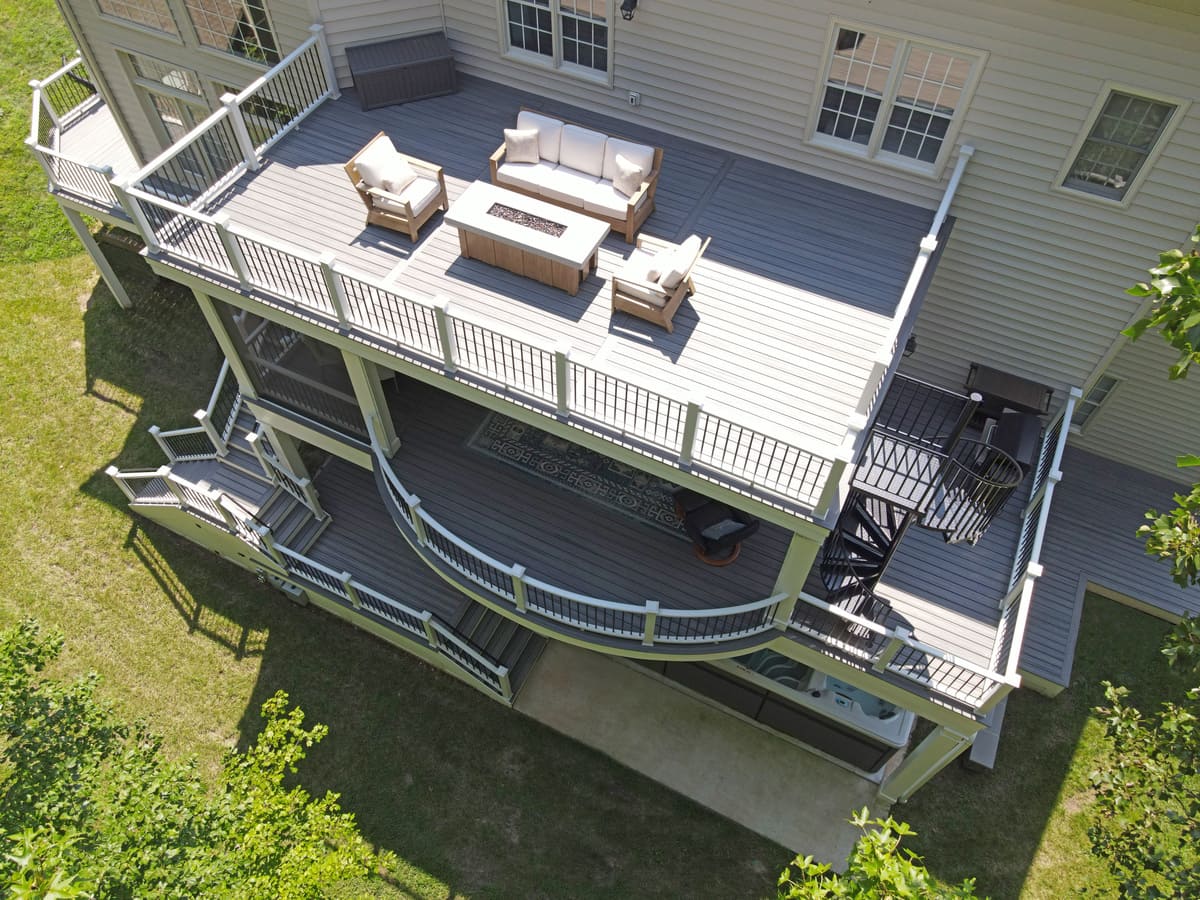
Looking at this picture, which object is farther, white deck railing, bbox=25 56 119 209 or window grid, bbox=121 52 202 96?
white deck railing, bbox=25 56 119 209

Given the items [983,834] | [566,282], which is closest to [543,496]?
[566,282]

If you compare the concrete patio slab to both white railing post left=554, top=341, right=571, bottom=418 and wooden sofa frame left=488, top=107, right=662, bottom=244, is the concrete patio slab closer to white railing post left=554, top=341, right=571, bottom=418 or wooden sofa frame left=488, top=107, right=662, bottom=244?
white railing post left=554, top=341, right=571, bottom=418

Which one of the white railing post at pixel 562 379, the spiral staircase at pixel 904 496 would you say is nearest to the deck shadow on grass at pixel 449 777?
the spiral staircase at pixel 904 496

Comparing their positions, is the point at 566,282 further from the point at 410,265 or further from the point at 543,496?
the point at 543,496

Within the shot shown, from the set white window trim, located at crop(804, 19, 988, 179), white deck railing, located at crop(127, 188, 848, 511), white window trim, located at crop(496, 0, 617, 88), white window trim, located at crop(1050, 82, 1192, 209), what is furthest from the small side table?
white window trim, located at crop(1050, 82, 1192, 209)

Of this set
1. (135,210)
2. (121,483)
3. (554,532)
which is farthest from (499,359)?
(121,483)

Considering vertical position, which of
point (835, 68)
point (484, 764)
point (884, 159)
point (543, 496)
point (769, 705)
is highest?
point (835, 68)

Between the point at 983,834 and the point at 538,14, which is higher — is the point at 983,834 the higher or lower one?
the lower one
